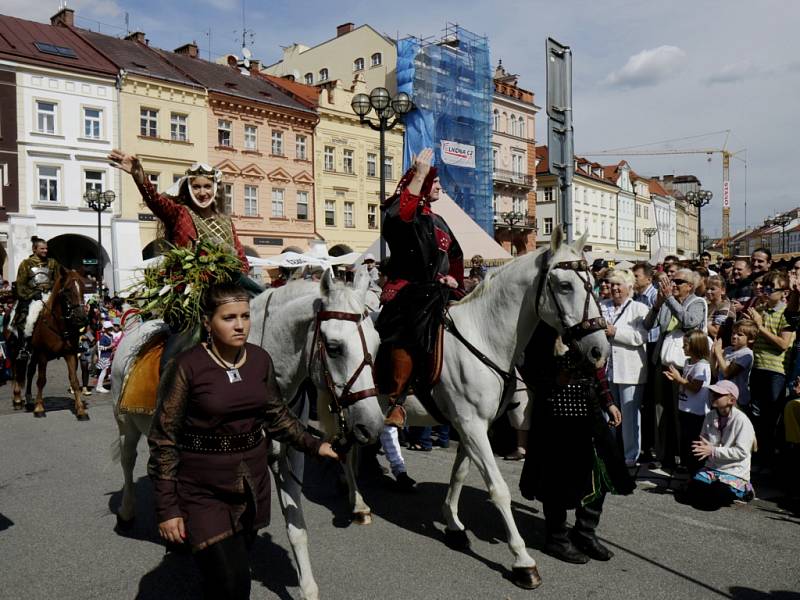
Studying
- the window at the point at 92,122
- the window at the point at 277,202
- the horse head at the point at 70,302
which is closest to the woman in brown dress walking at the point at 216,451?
the horse head at the point at 70,302

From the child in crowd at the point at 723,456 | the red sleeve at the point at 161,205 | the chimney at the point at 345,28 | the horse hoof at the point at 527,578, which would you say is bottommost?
the horse hoof at the point at 527,578

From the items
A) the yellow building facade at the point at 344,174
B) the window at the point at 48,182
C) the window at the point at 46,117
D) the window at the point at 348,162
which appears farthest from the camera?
the window at the point at 348,162

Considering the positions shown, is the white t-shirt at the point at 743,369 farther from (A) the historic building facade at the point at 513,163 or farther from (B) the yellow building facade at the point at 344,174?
(A) the historic building facade at the point at 513,163

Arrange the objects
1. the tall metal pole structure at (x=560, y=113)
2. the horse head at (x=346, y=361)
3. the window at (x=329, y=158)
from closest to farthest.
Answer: the horse head at (x=346, y=361)
the tall metal pole structure at (x=560, y=113)
the window at (x=329, y=158)

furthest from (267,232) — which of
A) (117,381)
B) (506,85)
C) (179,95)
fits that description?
(117,381)

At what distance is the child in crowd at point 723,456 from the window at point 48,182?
3070 centimetres

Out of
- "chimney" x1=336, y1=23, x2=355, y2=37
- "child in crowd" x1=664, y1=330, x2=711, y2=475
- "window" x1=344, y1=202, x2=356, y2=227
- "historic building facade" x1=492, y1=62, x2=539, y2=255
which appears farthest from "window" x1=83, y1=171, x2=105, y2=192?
"child in crowd" x1=664, y1=330, x2=711, y2=475

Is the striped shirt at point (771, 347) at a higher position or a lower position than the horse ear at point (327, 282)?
lower

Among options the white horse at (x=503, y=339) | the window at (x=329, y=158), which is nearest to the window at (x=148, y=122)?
the window at (x=329, y=158)

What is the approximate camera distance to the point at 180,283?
4.28 metres

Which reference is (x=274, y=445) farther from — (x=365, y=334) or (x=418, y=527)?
(x=418, y=527)

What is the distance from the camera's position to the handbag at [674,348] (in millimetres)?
7117

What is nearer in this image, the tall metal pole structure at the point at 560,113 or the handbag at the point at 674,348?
the tall metal pole structure at the point at 560,113

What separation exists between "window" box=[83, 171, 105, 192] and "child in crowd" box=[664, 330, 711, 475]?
2953 centimetres
